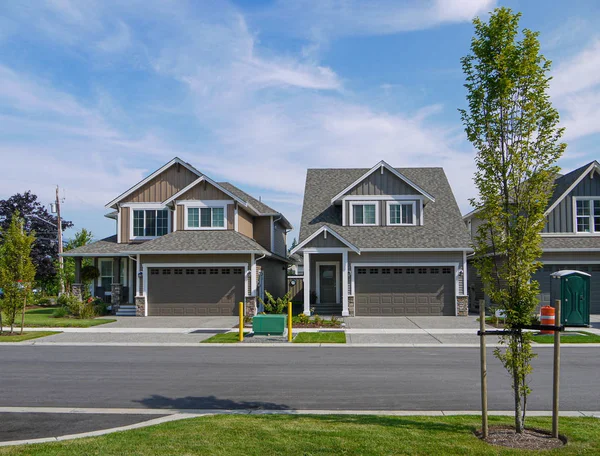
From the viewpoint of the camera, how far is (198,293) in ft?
88.7

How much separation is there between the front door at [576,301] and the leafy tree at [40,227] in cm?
3480

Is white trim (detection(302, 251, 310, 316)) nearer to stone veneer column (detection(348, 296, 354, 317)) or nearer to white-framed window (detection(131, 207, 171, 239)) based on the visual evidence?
stone veneer column (detection(348, 296, 354, 317))

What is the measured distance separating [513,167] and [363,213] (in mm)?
21693

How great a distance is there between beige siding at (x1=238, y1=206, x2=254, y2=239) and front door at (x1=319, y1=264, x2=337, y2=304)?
4.86 m

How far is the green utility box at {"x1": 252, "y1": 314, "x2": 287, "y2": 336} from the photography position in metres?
18.6

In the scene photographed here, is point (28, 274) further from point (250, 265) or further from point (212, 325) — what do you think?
point (250, 265)

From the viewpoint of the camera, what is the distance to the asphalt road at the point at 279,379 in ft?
32.7

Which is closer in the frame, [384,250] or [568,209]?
[384,250]

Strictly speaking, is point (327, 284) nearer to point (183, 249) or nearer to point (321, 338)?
point (183, 249)

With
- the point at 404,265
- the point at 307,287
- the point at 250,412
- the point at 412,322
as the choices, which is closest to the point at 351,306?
the point at 307,287

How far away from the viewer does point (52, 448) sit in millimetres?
6852

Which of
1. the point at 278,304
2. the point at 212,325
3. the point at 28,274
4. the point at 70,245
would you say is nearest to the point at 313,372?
the point at 278,304

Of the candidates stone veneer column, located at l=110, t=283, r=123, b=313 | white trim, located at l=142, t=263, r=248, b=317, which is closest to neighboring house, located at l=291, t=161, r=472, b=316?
white trim, located at l=142, t=263, r=248, b=317

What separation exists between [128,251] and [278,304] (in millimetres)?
9504
